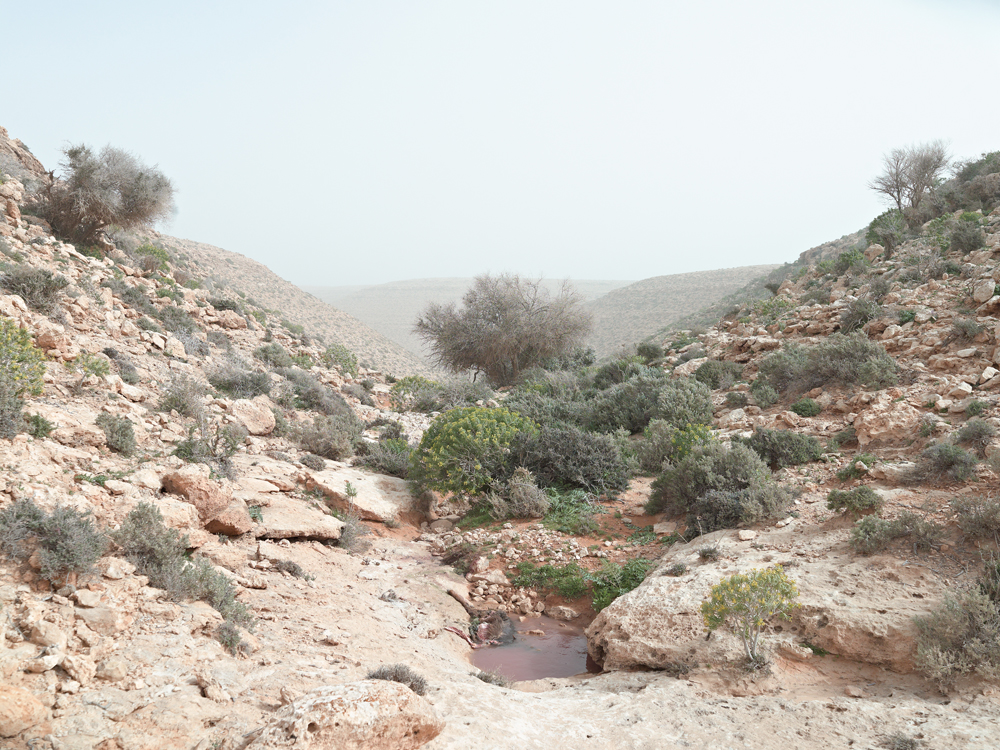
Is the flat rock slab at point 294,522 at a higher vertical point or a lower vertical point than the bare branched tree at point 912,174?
lower

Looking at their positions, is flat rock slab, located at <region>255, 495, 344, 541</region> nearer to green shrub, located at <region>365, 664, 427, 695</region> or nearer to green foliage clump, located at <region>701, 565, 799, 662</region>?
green shrub, located at <region>365, 664, 427, 695</region>

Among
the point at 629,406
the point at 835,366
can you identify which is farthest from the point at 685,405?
the point at 835,366

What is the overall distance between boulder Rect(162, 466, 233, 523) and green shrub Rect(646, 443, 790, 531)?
613 centimetres

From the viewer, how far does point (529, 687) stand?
17.3 ft

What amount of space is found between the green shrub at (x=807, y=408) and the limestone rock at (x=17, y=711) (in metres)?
10.9

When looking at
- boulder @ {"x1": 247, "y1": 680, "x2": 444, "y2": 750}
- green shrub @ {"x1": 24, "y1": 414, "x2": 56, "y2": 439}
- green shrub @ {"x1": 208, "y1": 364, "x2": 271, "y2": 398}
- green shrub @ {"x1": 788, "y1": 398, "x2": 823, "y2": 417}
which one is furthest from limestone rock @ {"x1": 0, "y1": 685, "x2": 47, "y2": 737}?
green shrub @ {"x1": 788, "y1": 398, "x2": 823, "y2": 417}

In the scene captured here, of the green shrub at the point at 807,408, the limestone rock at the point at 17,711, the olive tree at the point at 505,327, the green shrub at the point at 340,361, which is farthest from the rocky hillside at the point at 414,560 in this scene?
the olive tree at the point at 505,327

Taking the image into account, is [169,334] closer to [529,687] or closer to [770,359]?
[529,687]

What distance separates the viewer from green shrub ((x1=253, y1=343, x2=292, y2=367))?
50.4 feet

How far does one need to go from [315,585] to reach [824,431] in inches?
327

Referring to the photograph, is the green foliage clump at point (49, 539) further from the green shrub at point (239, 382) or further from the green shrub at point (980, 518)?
the green shrub at point (980, 518)

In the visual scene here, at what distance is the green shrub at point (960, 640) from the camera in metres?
4.05

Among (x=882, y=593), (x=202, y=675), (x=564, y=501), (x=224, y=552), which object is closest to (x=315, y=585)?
(x=224, y=552)

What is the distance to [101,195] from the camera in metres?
15.2
